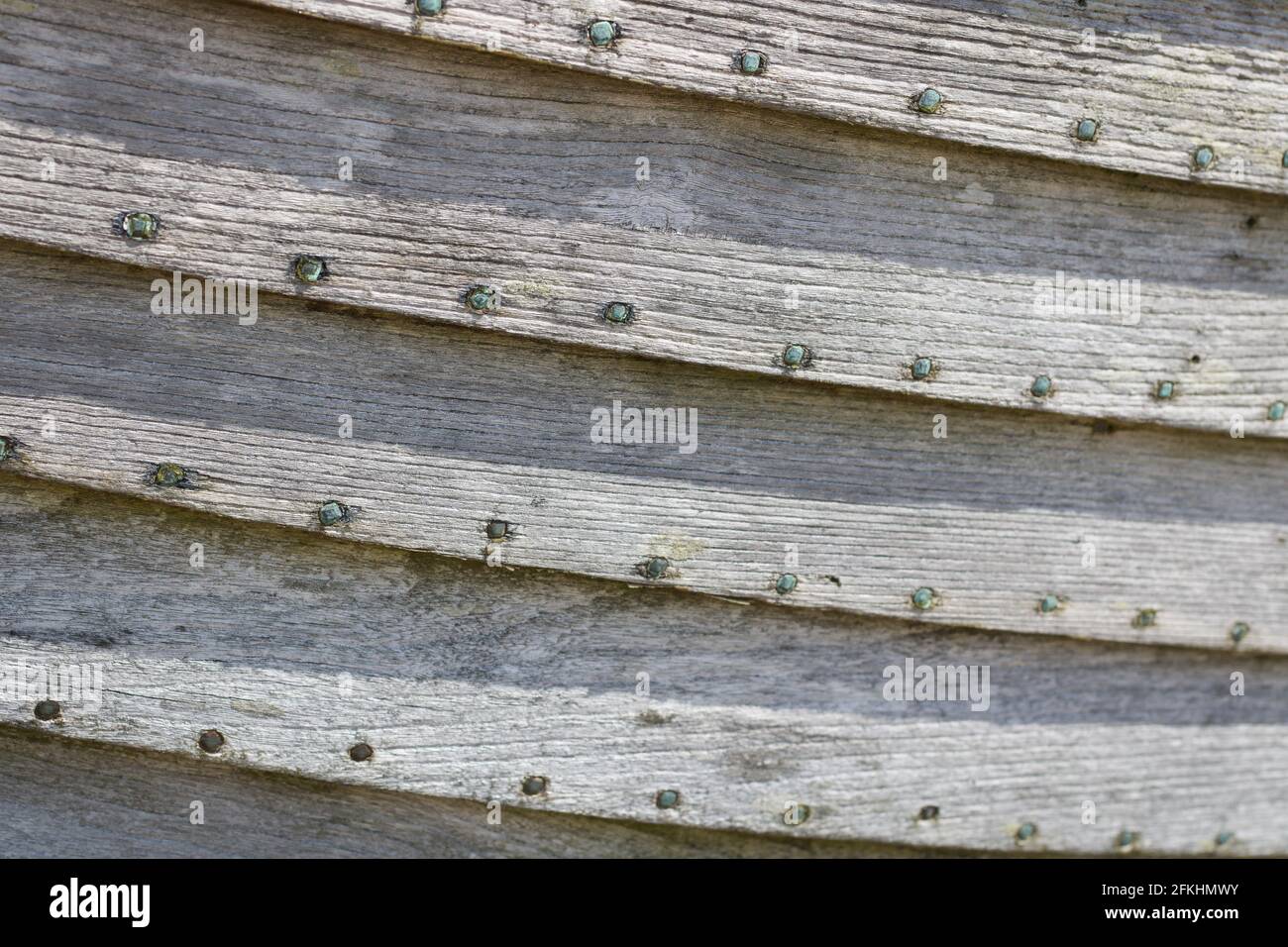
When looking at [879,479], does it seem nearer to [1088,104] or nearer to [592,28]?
[1088,104]

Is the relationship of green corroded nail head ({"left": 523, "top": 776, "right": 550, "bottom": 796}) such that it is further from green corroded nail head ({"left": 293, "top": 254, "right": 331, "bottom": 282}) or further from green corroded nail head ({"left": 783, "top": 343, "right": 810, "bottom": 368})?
green corroded nail head ({"left": 293, "top": 254, "right": 331, "bottom": 282})

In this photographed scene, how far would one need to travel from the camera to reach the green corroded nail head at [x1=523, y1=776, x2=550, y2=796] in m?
3.16

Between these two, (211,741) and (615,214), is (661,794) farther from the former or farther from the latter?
(615,214)

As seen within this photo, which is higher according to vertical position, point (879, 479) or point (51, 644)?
point (879, 479)

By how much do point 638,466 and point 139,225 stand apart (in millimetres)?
1439

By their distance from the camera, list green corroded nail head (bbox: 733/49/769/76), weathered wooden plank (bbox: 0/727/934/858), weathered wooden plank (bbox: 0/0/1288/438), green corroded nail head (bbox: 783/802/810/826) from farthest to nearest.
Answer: green corroded nail head (bbox: 783/802/810/826) → weathered wooden plank (bbox: 0/727/934/858) → green corroded nail head (bbox: 733/49/769/76) → weathered wooden plank (bbox: 0/0/1288/438)

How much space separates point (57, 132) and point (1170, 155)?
297 centimetres

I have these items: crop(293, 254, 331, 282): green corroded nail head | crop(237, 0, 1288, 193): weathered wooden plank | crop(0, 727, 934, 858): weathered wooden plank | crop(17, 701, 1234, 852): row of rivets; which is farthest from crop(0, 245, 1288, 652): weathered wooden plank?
crop(0, 727, 934, 858): weathered wooden plank

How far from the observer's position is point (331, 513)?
2.91 meters

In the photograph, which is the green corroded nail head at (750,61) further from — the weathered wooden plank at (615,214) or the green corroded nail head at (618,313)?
the green corroded nail head at (618,313)

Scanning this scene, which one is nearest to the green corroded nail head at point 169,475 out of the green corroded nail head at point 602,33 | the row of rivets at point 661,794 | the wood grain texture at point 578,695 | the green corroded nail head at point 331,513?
the wood grain texture at point 578,695

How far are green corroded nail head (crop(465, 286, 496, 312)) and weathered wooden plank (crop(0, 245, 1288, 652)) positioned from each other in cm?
16
